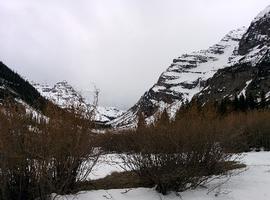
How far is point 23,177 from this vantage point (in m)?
8.55

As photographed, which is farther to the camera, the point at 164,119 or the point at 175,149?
the point at 164,119

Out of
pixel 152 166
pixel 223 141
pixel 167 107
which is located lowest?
pixel 152 166

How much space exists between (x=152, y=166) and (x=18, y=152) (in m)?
2.88

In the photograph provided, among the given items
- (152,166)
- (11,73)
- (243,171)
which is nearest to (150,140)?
(152,166)

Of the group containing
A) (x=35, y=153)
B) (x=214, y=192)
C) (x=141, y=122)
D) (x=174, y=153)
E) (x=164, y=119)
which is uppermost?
(x=164, y=119)

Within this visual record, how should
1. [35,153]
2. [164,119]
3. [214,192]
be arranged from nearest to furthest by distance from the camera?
1. [35,153]
2. [214,192]
3. [164,119]

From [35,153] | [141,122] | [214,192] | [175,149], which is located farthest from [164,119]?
[35,153]

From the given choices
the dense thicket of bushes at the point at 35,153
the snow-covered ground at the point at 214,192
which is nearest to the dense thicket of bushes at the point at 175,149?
the snow-covered ground at the point at 214,192

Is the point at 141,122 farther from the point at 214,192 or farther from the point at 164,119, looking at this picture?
the point at 214,192

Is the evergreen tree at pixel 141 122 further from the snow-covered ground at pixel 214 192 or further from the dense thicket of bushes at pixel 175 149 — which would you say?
the snow-covered ground at pixel 214 192

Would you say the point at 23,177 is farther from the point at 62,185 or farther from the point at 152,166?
the point at 152,166

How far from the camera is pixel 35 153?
27.1 feet

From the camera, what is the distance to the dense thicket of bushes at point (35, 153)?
830 cm

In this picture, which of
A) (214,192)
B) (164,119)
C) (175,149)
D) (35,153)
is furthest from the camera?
→ (164,119)
